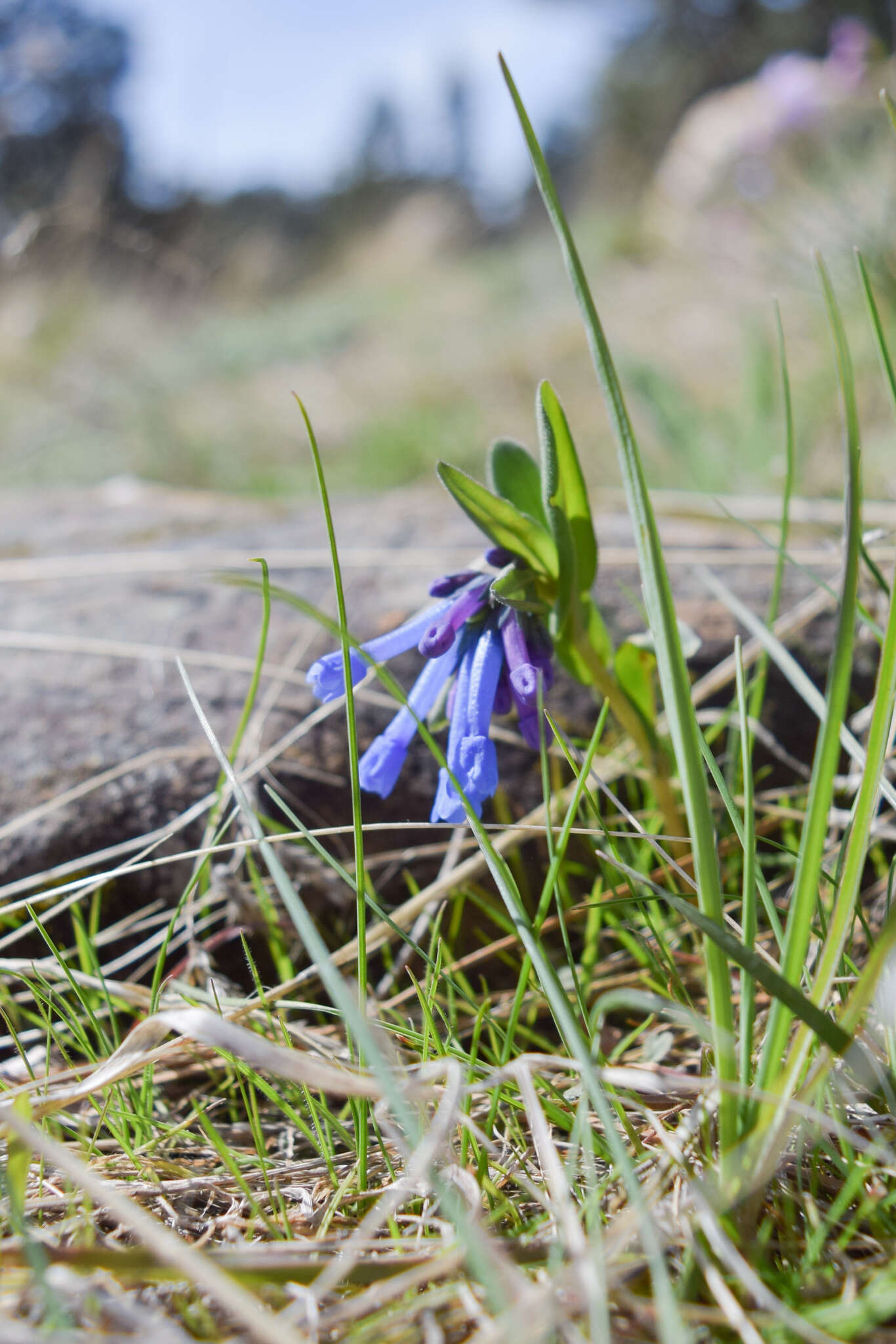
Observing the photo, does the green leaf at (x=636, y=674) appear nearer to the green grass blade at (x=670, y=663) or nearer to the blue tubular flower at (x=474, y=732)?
the blue tubular flower at (x=474, y=732)

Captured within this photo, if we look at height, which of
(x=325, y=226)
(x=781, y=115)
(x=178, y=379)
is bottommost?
(x=178, y=379)

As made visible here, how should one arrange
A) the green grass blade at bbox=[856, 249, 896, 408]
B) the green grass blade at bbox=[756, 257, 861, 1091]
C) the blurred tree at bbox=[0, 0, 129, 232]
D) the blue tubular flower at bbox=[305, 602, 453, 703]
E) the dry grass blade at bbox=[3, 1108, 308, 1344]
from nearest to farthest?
the dry grass blade at bbox=[3, 1108, 308, 1344], the green grass blade at bbox=[756, 257, 861, 1091], the green grass blade at bbox=[856, 249, 896, 408], the blue tubular flower at bbox=[305, 602, 453, 703], the blurred tree at bbox=[0, 0, 129, 232]

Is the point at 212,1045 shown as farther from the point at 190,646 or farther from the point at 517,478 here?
the point at 190,646

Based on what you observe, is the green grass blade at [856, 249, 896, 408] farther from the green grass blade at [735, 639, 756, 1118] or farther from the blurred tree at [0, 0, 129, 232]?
the blurred tree at [0, 0, 129, 232]

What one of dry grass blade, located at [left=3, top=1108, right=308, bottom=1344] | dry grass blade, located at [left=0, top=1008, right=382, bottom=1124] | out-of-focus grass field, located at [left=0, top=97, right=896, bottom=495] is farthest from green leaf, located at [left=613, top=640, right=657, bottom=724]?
out-of-focus grass field, located at [left=0, top=97, right=896, bottom=495]

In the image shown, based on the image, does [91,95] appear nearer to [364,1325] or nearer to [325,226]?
[325,226]

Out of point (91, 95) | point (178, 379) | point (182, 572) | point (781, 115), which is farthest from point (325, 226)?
point (182, 572)
